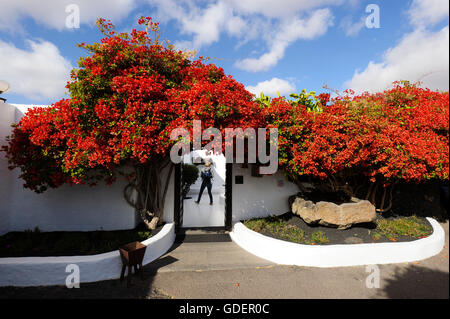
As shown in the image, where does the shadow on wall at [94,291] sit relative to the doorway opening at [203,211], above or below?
below

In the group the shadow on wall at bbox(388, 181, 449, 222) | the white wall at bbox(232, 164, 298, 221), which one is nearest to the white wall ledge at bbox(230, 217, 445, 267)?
the white wall at bbox(232, 164, 298, 221)

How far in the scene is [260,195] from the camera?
261 inches

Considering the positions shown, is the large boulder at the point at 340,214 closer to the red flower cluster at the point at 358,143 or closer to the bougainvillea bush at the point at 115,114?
the red flower cluster at the point at 358,143

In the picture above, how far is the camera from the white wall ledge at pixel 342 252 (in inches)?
172

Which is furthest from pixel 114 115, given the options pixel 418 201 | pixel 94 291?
pixel 418 201

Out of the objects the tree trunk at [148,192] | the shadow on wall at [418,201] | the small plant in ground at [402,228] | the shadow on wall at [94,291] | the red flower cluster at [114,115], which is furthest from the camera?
the shadow on wall at [418,201]

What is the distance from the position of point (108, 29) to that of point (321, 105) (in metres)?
6.27

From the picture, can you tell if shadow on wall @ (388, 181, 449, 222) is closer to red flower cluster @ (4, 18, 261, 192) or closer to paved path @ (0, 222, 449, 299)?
paved path @ (0, 222, 449, 299)

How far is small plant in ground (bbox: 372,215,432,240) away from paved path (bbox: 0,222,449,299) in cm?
70

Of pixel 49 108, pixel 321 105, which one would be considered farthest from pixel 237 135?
pixel 49 108

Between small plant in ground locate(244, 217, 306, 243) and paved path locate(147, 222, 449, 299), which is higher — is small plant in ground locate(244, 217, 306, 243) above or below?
above

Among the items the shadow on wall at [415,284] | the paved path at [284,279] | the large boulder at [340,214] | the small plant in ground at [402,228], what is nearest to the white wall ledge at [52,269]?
the paved path at [284,279]

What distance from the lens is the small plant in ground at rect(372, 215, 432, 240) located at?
5309mm

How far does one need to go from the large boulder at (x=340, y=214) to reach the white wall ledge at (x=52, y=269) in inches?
186
